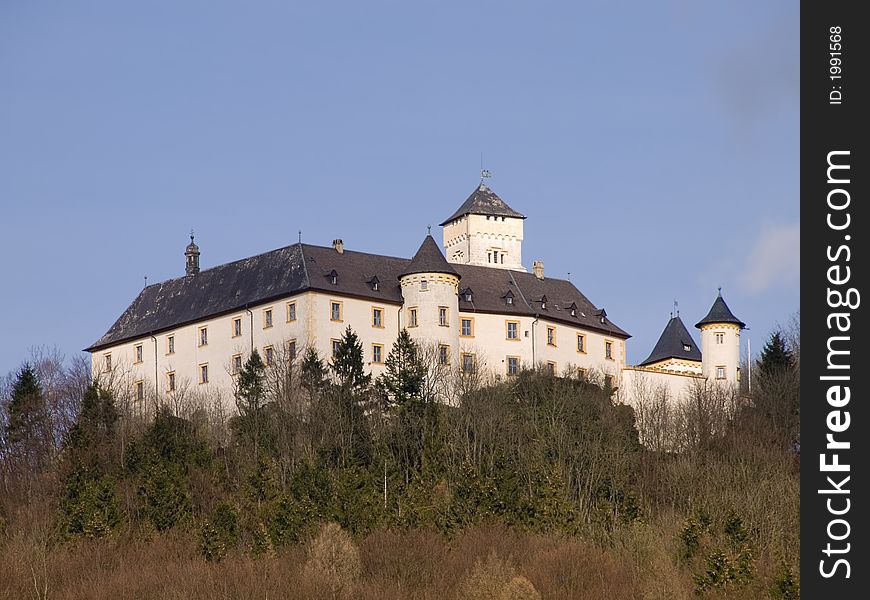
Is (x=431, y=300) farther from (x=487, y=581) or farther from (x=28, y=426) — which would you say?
(x=487, y=581)

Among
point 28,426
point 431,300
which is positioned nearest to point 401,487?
point 28,426

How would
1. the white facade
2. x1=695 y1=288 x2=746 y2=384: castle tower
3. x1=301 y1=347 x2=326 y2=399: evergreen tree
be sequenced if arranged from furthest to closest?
the white facade, x1=695 y1=288 x2=746 y2=384: castle tower, x1=301 y1=347 x2=326 y2=399: evergreen tree

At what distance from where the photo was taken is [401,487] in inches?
2140

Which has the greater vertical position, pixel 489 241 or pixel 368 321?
pixel 489 241

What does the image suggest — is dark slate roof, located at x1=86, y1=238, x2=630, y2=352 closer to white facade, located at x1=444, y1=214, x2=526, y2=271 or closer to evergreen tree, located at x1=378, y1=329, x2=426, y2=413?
evergreen tree, located at x1=378, y1=329, x2=426, y2=413

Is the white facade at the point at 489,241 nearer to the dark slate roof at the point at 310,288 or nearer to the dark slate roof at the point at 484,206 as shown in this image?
the dark slate roof at the point at 484,206

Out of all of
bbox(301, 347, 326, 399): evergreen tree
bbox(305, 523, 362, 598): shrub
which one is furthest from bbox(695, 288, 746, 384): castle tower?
bbox(305, 523, 362, 598): shrub

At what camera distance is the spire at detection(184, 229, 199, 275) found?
88188 millimetres

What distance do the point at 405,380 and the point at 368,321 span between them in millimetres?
10395

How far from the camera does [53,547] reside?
48875mm

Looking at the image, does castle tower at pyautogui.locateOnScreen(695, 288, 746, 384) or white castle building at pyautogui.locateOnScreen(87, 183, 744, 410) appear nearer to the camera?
white castle building at pyautogui.locateOnScreen(87, 183, 744, 410)
